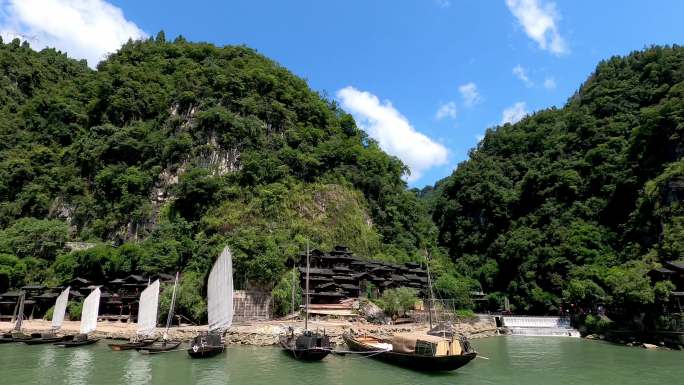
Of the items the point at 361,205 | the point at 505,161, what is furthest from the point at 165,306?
the point at 505,161

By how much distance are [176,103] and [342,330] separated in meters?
52.1

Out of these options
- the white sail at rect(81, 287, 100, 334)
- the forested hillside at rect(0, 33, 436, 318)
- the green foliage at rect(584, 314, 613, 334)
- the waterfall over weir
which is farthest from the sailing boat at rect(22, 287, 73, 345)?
the green foliage at rect(584, 314, 613, 334)

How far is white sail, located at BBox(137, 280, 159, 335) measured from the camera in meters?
30.6

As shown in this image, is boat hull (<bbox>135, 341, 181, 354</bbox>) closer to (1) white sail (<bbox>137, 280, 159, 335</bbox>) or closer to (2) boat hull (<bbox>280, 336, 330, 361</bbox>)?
(1) white sail (<bbox>137, 280, 159, 335</bbox>)

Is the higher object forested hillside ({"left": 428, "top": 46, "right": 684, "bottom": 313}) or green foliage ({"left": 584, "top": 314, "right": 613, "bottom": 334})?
forested hillside ({"left": 428, "top": 46, "right": 684, "bottom": 313})

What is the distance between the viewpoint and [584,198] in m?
68.6

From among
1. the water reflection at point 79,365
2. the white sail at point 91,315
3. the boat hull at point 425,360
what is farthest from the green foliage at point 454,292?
the water reflection at point 79,365

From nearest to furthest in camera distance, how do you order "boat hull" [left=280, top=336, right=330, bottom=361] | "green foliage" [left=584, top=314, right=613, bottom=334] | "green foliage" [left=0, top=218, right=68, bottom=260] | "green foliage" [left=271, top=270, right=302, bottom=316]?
"boat hull" [left=280, top=336, right=330, bottom=361] → "green foliage" [left=271, top=270, right=302, bottom=316] → "green foliage" [left=584, top=314, right=613, bottom=334] → "green foliage" [left=0, top=218, right=68, bottom=260]

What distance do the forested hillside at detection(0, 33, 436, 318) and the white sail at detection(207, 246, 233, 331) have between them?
14.2m

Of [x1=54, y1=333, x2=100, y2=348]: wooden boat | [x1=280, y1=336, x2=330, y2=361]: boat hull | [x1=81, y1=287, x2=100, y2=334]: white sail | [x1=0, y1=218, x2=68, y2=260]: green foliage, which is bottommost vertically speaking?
[x1=280, y1=336, x2=330, y2=361]: boat hull

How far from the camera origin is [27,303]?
4772 cm

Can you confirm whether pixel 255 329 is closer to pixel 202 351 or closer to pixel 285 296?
pixel 285 296

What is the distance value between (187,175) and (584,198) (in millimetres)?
60279

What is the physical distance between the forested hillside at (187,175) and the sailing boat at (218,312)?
14.3 m
